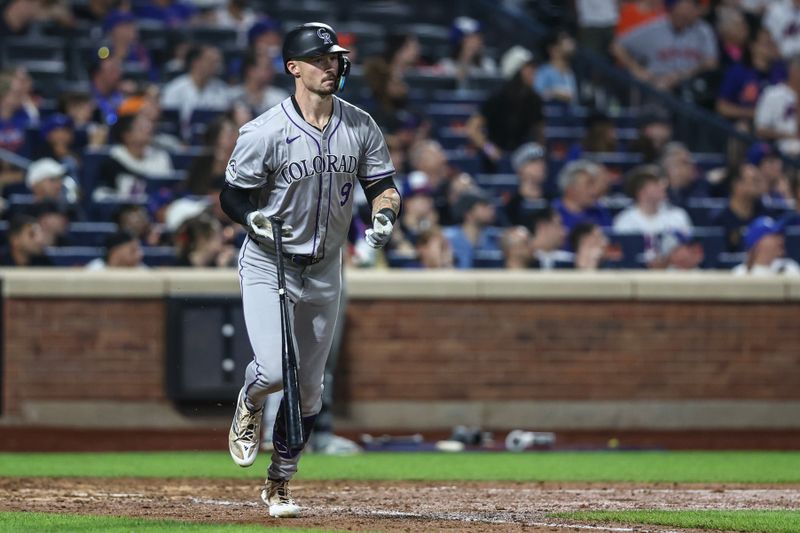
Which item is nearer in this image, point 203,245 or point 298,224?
point 298,224

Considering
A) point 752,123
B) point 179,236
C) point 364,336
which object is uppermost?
point 752,123

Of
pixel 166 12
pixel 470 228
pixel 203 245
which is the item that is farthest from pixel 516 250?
pixel 166 12

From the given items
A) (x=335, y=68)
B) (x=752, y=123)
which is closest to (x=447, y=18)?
(x=752, y=123)

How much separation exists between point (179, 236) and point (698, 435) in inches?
191

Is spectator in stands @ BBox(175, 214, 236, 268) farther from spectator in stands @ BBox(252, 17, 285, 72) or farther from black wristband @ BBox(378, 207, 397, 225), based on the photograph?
black wristband @ BBox(378, 207, 397, 225)

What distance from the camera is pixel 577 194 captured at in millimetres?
14906

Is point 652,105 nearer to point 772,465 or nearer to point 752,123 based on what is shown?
point 752,123

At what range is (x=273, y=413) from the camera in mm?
11703

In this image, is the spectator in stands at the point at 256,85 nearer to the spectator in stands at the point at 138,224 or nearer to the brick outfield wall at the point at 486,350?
the spectator in stands at the point at 138,224

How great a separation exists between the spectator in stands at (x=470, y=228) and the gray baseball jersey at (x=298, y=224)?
263 inches

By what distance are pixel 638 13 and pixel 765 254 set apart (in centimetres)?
490

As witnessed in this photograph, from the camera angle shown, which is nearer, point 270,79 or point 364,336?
point 364,336

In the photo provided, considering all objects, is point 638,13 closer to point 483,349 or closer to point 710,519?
point 483,349

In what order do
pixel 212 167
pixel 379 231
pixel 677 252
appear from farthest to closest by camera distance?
pixel 677 252, pixel 212 167, pixel 379 231
